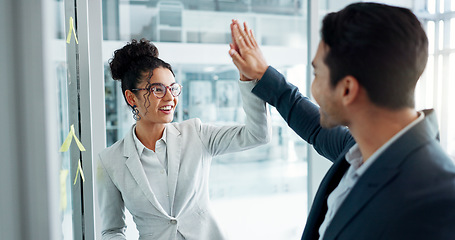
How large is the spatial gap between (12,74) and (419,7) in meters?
3.01

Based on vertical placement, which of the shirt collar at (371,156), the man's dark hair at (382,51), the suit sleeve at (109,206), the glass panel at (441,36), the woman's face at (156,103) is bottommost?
the suit sleeve at (109,206)

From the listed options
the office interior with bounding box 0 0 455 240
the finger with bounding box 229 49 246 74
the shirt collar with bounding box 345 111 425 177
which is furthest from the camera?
the finger with bounding box 229 49 246 74

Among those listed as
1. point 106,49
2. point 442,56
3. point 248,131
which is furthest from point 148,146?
point 442,56

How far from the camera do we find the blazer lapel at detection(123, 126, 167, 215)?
1.30m

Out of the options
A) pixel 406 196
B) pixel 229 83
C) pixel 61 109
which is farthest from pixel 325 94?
pixel 229 83

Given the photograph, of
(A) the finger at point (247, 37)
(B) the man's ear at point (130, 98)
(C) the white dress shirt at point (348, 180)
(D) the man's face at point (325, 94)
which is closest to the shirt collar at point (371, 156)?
(C) the white dress shirt at point (348, 180)

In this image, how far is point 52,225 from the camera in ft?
2.05

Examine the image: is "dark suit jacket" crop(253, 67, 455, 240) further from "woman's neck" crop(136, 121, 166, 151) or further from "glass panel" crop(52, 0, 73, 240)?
"woman's neck" crop(136, 121, 166, 151)

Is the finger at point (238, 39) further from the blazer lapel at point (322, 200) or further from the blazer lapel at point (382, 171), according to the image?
the blazer lapel at point (382, 171)

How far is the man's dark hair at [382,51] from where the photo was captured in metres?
0.79

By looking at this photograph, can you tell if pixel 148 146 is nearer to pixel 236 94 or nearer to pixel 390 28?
pixel 390 28

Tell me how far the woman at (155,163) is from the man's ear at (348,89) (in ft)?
1.49

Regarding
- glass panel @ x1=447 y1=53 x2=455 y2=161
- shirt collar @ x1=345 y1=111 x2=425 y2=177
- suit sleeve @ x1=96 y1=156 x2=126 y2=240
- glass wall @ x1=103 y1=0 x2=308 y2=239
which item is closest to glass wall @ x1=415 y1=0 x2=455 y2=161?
glass panel @ x1=447 y1=53 x2=455 y2=161

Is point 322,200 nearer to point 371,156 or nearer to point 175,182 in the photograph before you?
point 371,156
